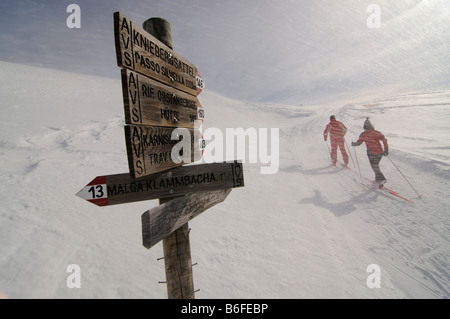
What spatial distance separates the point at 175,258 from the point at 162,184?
67 cm

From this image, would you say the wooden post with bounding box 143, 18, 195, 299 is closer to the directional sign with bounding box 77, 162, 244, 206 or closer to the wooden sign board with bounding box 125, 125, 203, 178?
the directional sign with bounding box 77, 162, 244, 206

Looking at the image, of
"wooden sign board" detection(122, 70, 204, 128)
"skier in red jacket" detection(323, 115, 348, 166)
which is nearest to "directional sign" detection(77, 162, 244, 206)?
"wooden sign board" detection(122, 70, 204, 128)

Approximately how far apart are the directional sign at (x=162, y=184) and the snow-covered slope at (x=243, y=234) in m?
1.89

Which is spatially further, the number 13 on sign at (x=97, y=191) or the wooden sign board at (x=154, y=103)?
the number 13 on sign at (x=97, y=191)

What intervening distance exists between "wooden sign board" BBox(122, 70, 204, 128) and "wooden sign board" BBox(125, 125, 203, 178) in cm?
6

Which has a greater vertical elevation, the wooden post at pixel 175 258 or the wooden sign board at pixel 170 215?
the wooden sign board at pixel 170 215

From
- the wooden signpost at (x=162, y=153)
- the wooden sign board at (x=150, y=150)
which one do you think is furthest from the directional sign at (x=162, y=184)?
the wooden sign board at (x=150, y=150)

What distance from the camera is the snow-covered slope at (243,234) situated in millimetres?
2891

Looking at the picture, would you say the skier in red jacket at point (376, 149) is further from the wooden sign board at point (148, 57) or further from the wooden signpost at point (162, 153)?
the wooden sign board at point (148, 57)

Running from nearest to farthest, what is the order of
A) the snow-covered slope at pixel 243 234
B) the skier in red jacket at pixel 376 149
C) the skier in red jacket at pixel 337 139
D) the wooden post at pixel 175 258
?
the wooden post at pixel 175 258 < the snow-covered slope at pixel 243 234 < the skier in red jacket at pixel 376 149 < the skier in red jacket at pixel 337 139

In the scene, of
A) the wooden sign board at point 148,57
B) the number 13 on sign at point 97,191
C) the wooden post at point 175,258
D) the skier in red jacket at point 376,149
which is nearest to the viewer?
the wooden sign board at point 148,57

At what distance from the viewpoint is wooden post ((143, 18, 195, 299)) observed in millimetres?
1741

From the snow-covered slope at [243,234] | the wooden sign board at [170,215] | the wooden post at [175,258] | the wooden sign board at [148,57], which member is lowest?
the snow-covered slope at [243,234]
